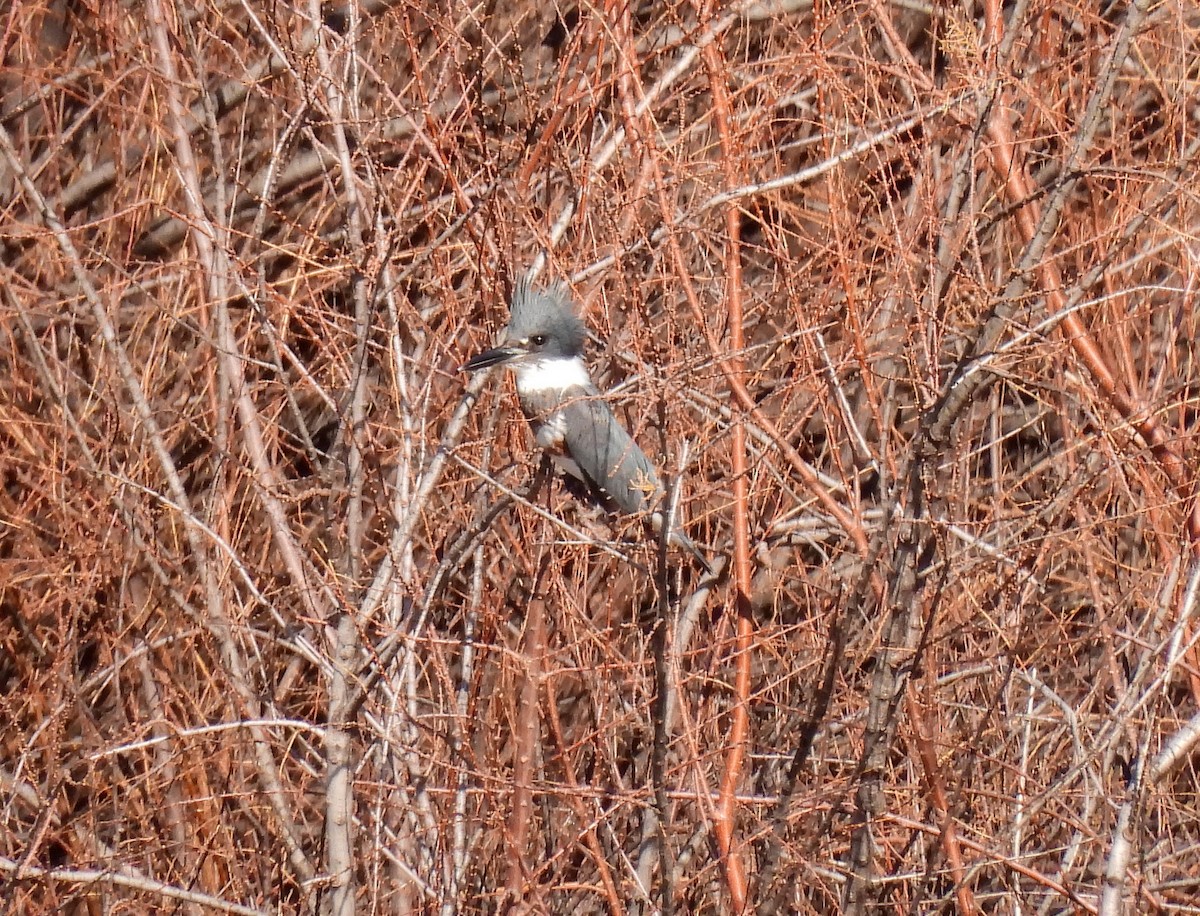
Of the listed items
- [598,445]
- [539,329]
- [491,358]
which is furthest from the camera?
[598,445]

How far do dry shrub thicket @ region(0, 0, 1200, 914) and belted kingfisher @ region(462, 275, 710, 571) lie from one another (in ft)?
0.40

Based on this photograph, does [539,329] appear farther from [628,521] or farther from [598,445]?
[628,521]

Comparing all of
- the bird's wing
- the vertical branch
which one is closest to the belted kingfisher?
the bird's wing

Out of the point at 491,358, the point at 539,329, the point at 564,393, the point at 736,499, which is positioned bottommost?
the point at 736,499

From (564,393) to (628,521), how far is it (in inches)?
39.4

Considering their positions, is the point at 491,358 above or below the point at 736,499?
above

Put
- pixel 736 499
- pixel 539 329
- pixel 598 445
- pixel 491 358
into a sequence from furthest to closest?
1. pixel 598 445
2. pixel 539 329
3. pixel 736 499
4. pixel 491 358

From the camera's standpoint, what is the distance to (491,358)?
404cm

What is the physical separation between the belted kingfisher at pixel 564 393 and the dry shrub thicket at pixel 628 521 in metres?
0.12

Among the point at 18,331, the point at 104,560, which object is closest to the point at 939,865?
the point at 104,560

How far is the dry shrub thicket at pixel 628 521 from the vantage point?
10.8ft

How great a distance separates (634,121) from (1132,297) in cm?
220

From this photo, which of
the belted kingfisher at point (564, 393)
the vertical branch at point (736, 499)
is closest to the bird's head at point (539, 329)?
the belted kingfisher at point (564, 393)

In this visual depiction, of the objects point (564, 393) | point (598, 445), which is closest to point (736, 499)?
point (598, 445)
